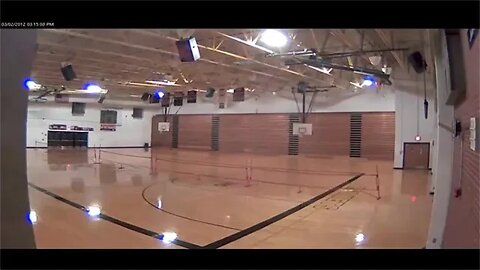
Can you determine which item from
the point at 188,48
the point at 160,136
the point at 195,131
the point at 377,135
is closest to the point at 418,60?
the point at 188,48

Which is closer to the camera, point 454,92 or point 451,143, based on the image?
point 454,92

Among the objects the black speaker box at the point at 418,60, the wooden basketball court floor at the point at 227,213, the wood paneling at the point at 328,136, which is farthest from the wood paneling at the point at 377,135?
the wooden basketball court floor at the point at 227,213

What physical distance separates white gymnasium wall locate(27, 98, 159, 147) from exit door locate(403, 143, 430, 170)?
22495 millimetres

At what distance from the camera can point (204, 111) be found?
28.1 m

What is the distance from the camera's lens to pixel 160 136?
1206 inches

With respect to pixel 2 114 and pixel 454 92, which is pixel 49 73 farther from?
pixel 454 92

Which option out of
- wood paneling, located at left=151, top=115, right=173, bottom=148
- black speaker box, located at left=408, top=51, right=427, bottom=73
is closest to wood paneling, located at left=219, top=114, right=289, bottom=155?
wood paneling, located at left=151, top=115, right=173, bottom=148

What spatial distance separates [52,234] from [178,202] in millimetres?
2714

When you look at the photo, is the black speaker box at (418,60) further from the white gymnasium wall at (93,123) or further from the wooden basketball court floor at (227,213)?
the white gymnasium wall at (93,123)

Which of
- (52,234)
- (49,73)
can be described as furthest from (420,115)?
(49,73)

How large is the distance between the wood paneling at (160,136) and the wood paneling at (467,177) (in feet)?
91.9

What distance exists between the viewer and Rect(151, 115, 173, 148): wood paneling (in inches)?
1184

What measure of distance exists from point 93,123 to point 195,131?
27.3 ft

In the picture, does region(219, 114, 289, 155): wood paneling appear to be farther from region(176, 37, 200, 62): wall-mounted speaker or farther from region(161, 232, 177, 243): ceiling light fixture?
region(161, 232, 177, 243): ceiling light fixture
